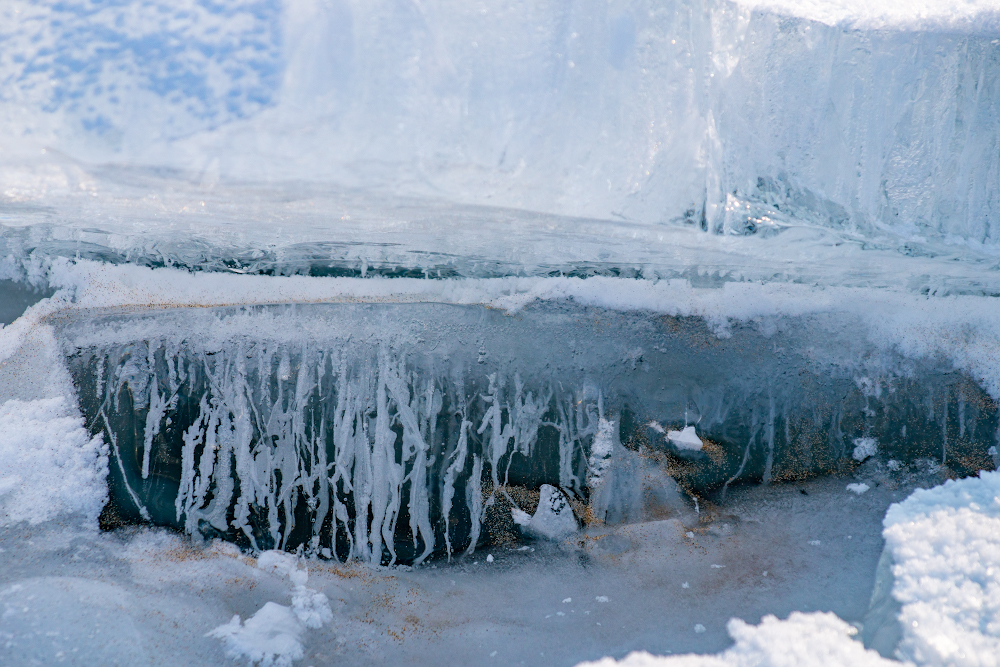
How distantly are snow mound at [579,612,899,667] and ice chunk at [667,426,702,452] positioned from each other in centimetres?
38

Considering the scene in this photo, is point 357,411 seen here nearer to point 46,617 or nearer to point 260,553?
point 260,553

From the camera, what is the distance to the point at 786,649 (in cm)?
119

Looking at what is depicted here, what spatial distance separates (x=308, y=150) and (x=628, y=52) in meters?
0.57

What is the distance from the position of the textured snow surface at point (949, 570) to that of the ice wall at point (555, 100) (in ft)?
2.09

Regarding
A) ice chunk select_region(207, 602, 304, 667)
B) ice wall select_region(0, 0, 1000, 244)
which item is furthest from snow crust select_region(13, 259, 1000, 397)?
ice chunk select_region(207, 602, 304, 667)

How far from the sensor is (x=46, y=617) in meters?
1.19

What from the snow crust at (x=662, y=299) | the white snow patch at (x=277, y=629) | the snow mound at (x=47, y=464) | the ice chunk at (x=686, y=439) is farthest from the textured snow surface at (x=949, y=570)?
the snow mound at (x=47, y=464)

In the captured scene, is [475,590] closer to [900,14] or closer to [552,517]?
[552,517]

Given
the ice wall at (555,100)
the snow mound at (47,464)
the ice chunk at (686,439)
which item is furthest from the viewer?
the ice chunk at (686,439)

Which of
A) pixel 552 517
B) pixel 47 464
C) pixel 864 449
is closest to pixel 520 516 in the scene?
pixel 552 517

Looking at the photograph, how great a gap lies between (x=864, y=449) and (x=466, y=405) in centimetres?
97

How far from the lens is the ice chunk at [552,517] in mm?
1427

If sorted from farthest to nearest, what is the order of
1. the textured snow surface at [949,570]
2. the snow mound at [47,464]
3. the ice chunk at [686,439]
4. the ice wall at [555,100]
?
the ice chunk at [686,439]
the snow mound at [47,464]
the textured snow surface at [949,570]
the ice wall at [555,100]

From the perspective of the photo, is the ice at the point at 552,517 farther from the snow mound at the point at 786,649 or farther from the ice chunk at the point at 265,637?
the ice chunk at the point at 265,637
